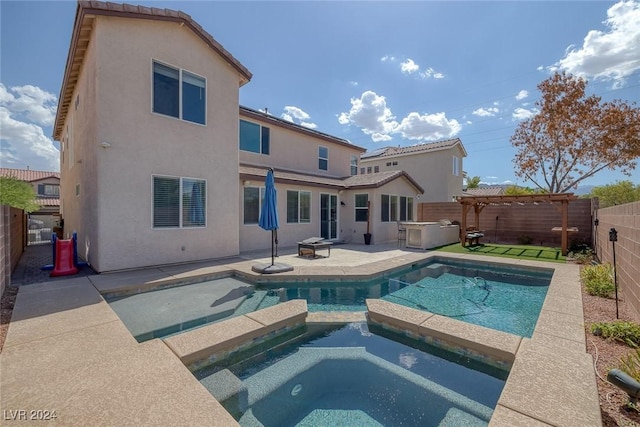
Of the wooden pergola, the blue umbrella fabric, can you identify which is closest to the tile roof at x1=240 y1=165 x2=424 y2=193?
the blue umbrella fabric

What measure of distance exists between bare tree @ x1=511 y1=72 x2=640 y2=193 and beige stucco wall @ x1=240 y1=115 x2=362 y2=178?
1567 cm

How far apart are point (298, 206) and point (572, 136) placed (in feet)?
71.5

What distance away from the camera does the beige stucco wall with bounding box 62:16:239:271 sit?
8.52 metres

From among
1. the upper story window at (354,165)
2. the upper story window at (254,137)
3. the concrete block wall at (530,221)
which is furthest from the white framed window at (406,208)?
the upper story window at (254,137)

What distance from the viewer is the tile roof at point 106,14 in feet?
27.0

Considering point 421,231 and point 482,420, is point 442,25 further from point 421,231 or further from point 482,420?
point 482,420

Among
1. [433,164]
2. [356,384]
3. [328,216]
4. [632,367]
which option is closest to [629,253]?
[632,367]

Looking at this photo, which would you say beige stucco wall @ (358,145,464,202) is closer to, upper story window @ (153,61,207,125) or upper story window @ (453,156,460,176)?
upper story window @ (453,156,460,176)

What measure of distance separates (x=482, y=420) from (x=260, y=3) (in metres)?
14.9

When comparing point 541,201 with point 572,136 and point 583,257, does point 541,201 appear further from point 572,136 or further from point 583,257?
point 572,136

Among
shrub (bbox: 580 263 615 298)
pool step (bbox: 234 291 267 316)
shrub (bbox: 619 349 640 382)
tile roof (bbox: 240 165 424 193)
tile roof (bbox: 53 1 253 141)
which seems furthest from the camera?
tile roof (bbox: 240 165 424 193)

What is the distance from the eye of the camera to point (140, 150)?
9109 millimetres

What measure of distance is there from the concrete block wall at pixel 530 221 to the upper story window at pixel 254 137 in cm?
1334

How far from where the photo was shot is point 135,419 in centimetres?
264
